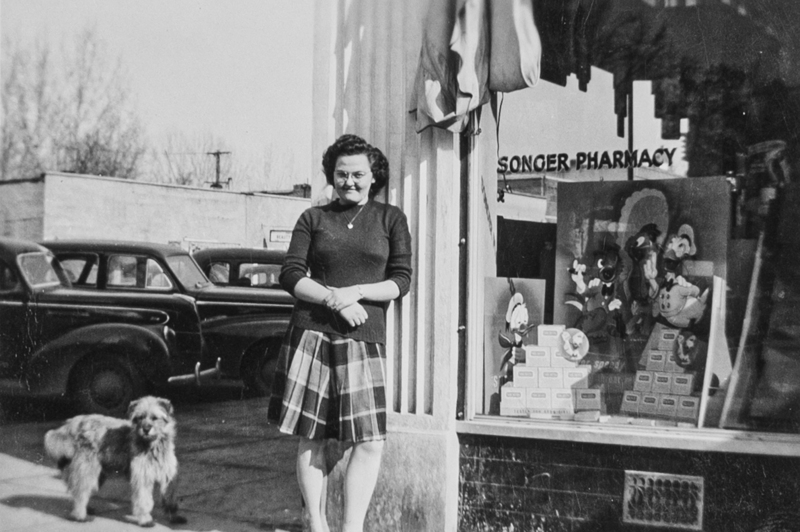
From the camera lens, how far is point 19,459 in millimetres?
6918

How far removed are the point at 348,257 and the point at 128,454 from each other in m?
2.08

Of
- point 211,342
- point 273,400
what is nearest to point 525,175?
point 273,400

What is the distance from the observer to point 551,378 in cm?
508

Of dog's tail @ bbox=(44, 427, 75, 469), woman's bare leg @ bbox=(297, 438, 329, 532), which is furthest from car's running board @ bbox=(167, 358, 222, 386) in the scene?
woman's bare leg @ bbox=(297, 438, 329, 532)

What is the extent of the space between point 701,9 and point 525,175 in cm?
131

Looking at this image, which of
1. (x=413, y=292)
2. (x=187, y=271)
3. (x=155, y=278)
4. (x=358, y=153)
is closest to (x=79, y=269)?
(x=155, y=278)

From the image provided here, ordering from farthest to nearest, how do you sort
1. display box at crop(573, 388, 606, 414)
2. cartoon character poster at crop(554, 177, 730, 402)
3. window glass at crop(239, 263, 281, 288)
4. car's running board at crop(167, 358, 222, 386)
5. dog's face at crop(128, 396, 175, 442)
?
window glass at crop(239, 263, 281, 288)
car's running board at crop(167, 358, 222, 386)
dog's face at crop(128, 396, 175, 442)
display box at crop(573, 388, 606, 414)
cartoon character poster at crop(554, 177, 730, 402)

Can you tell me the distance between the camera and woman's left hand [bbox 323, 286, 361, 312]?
4336 mm

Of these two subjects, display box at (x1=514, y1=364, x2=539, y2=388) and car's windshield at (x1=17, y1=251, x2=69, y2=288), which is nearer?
display box at (x1=514, y1=364, x2=539, y2=388)

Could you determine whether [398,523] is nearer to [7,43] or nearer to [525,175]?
[525,175]

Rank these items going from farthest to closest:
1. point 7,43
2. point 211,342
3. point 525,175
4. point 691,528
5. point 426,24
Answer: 1. point 211,342
2. point 7,43
3. point 525,175
4. point 426,24
5. point 691,528

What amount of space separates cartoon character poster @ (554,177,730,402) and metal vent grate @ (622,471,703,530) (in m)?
0.65

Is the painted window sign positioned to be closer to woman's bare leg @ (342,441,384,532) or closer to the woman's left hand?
the woman's left hand

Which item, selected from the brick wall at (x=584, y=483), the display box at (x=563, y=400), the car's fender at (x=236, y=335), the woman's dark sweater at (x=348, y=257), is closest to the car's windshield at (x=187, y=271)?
the car's fender at (x=236, y=335)
